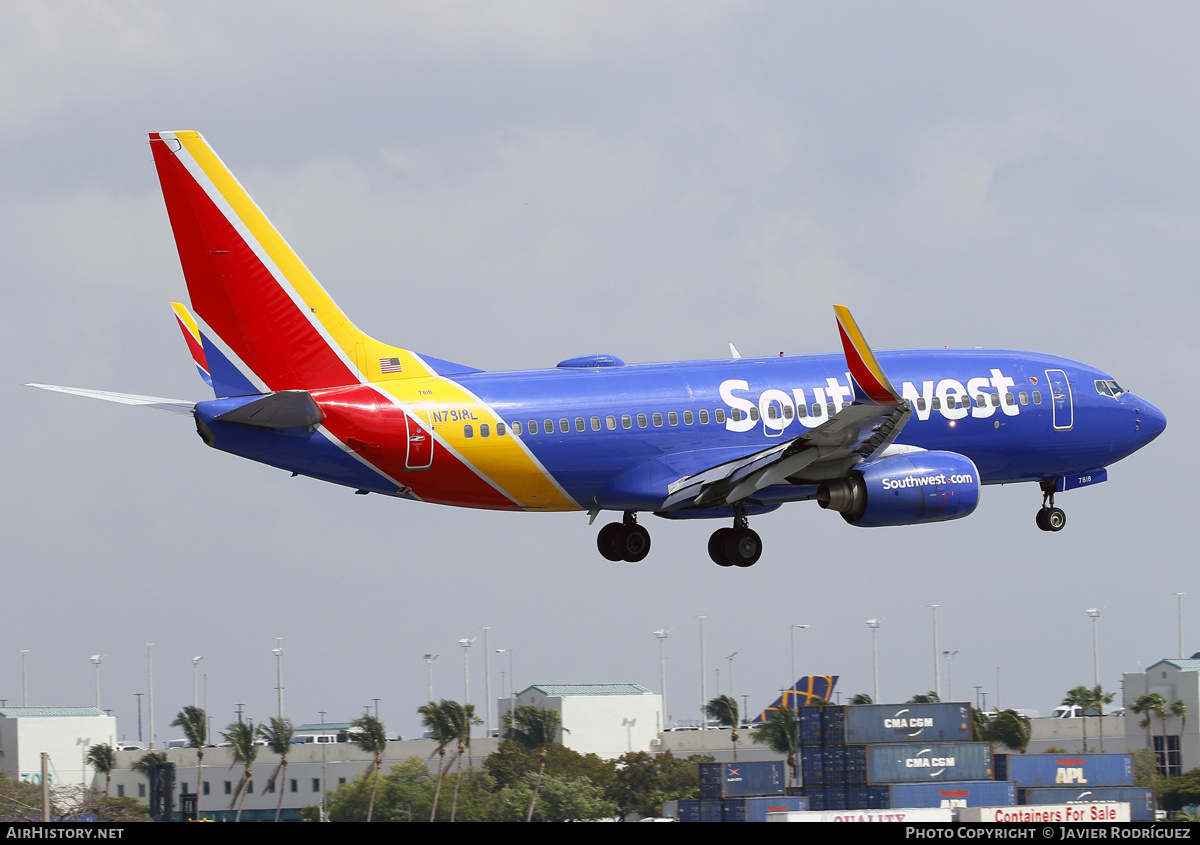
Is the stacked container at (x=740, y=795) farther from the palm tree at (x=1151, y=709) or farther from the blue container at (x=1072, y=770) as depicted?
the palm tree at (x=1151, y=709)

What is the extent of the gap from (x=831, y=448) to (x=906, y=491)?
7.90 ft

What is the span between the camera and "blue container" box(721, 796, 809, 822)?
266 feet

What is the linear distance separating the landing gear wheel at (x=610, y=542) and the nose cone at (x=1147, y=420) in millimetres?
17212

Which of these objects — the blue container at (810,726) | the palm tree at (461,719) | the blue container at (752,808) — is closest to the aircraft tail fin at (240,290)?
the blue container at (752,808)

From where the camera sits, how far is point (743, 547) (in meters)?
46.9

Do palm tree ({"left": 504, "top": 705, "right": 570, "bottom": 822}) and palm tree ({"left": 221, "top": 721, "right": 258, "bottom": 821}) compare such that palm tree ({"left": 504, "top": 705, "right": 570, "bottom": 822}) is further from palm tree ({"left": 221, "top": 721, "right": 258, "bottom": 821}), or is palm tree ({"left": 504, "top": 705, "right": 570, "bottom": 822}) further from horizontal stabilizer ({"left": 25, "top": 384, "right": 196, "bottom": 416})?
horizontal stabilizer ({"left": 25, "top": 384, "right": 196, "bottom": 416})

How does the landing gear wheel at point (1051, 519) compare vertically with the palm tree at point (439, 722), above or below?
above

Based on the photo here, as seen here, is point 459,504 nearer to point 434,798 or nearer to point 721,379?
point 721,379

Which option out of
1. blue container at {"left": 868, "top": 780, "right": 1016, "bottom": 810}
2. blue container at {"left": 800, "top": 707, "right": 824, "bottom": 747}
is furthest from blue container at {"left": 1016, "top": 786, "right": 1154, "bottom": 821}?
blue container at {"left": 800, "top": 707, "right": 824, "bottom": 747}

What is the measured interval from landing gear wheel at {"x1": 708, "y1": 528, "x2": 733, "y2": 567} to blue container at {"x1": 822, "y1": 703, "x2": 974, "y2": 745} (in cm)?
5042

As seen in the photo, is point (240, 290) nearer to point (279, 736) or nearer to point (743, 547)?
point (743, 547)

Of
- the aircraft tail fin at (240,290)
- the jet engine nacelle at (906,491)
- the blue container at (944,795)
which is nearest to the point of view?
the aircraft tail fin at (240,290)

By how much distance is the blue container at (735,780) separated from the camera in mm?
92625

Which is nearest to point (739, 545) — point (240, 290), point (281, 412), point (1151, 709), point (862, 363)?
point (862, 363)
